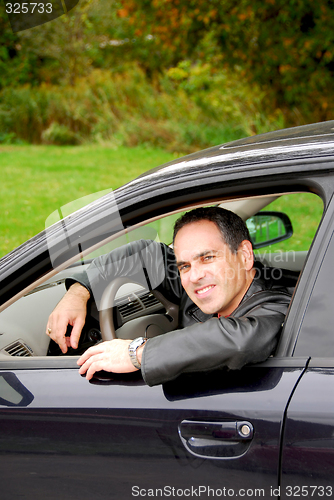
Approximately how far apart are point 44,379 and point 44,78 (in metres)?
26.0

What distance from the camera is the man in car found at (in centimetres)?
137

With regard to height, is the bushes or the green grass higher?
the bushes

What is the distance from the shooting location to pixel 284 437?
4.17 ft

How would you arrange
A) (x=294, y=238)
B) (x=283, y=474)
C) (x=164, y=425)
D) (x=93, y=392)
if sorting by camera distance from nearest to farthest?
(x=283, y=474)
(x=164, y=425)
(x=93, y=392)
(x=294, y=238)

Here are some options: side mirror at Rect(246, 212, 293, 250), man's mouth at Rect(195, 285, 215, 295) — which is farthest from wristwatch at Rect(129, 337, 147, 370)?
side mirror at Rect(246, 212, 293, 250)

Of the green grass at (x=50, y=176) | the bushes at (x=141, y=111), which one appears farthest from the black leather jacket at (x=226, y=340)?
the bushes at (x=141, y=111)

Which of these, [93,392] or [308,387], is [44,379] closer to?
[93,392]

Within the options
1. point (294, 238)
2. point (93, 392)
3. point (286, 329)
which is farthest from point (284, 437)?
point (294, 238)

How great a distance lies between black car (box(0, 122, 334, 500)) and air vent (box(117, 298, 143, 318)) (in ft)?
2.01

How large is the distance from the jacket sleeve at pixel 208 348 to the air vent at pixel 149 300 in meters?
0.89

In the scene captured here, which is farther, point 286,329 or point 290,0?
point 290,0

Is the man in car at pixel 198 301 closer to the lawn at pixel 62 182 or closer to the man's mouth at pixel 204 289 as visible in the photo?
the man's mouth at pixel 204 289

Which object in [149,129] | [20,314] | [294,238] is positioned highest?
[149,129]

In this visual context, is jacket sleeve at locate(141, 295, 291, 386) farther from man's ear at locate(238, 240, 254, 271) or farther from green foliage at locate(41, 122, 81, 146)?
green foliage at locate(41, 122, 81, 146)
